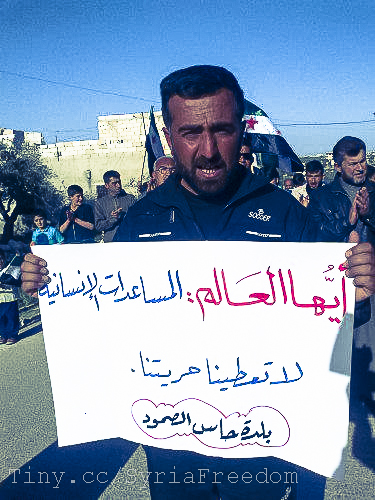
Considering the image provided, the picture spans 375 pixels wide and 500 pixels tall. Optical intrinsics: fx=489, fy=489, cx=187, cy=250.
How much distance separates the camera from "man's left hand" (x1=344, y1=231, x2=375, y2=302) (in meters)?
1.57

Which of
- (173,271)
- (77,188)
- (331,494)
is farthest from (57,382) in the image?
(77,188)

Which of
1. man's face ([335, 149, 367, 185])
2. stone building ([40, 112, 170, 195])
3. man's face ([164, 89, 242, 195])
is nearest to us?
man's face ([164, 89, 242, 195])

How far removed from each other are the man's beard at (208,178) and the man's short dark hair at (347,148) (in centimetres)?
246

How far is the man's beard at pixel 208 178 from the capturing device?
168cm

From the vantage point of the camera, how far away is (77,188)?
712 centimetres

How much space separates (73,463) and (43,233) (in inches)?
164

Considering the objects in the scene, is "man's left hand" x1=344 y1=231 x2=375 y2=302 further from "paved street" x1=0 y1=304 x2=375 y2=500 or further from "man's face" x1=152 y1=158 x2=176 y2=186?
"man's face" x1=152 y1=158 x2=176 y2=186

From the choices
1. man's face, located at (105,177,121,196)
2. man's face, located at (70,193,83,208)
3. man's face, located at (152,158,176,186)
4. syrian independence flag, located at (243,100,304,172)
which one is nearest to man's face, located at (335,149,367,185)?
man's face, located at (152,158,176,186)

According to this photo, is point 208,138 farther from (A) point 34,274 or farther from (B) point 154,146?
(B) point 154,146

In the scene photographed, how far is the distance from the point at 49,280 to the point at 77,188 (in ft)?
18.0

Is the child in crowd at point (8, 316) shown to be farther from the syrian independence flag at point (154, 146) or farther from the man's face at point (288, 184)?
the man's face at point (288, 184)

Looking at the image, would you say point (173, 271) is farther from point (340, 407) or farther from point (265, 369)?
point (340, 407)

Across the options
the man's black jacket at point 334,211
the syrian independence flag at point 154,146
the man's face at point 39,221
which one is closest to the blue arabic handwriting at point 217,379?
the man's black jacket at point 334,211

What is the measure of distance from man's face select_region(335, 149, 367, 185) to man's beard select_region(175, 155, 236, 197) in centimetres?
234
